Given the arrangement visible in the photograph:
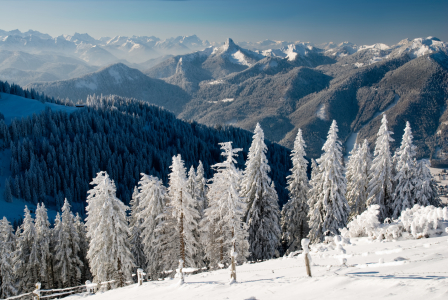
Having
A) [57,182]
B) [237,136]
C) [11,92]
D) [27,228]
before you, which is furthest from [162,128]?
[27,228]

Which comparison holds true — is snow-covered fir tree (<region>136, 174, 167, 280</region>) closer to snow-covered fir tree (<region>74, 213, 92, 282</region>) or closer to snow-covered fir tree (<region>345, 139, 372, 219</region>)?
snow-covered fir tree (<region>74, 213, 92, 282</region>)

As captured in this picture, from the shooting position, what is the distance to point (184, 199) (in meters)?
25.6

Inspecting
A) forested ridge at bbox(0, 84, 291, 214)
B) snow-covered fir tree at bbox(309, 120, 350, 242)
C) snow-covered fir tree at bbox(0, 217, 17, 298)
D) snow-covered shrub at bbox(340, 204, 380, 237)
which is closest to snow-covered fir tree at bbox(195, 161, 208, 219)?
snow-covered fir tree at bbox(309, 120, 350, 242)

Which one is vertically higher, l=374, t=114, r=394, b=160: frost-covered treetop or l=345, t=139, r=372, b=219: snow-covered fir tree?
l=374, t=114, r=394, b=160: frost-covered treetop

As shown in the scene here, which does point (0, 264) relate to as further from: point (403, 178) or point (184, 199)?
point (403, 178)

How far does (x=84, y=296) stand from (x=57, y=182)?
88.7 meters

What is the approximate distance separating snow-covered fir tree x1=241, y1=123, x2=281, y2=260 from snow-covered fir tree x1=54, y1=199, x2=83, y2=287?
991 inches

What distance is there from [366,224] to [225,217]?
11.6 m

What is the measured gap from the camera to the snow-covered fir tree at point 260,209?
102 ft

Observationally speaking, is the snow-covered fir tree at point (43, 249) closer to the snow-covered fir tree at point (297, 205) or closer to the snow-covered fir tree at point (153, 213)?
the snow-covered fir tree at point (153, 213)

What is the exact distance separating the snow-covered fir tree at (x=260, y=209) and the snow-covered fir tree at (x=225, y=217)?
4360 mm

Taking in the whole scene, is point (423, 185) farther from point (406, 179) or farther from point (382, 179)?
point (382, 179)

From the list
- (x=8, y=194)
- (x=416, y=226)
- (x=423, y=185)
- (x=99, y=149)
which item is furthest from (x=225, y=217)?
(x=99, y=149)

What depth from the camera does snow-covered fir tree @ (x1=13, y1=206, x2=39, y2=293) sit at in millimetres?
35781
